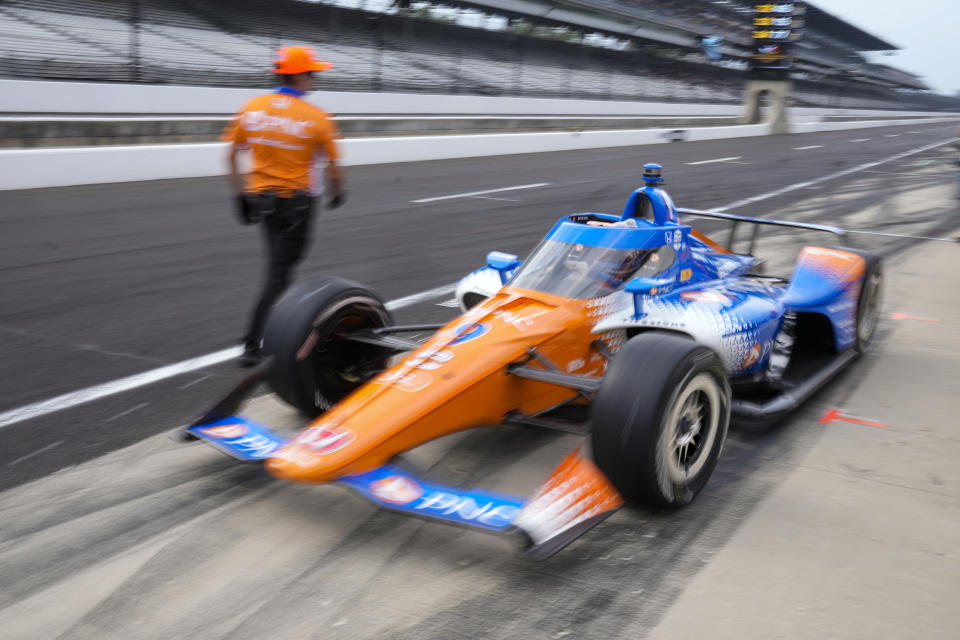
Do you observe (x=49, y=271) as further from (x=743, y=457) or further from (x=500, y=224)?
(x=743, y=457)

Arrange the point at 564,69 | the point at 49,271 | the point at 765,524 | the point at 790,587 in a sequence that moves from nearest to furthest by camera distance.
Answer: the point at 790,587, the point at 765,524, the point at 49,271, the point at 564,69

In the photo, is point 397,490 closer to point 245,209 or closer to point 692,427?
point 692,427

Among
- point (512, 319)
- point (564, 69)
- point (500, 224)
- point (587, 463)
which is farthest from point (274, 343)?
point (564, 69)

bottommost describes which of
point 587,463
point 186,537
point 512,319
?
point 186,537

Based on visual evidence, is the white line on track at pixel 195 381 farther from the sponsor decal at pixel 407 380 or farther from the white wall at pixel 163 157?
the white wall at pixel 163 157

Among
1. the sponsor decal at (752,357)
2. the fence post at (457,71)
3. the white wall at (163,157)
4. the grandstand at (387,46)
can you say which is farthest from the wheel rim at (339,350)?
the fence post at (457,71)

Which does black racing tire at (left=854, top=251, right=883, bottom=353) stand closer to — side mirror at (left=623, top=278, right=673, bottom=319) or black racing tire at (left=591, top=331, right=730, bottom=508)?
side mirror at (left=623, top=278, right=673, bottom=319)

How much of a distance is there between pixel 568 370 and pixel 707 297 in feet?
3.29

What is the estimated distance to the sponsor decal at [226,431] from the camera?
3.63 meters

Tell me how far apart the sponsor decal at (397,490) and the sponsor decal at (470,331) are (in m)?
0.80

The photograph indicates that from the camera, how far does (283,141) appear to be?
5207 mm

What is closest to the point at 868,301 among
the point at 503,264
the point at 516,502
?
the point at 503,264

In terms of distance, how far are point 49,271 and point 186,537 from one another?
4961 millimetres

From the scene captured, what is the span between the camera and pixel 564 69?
122 feet
